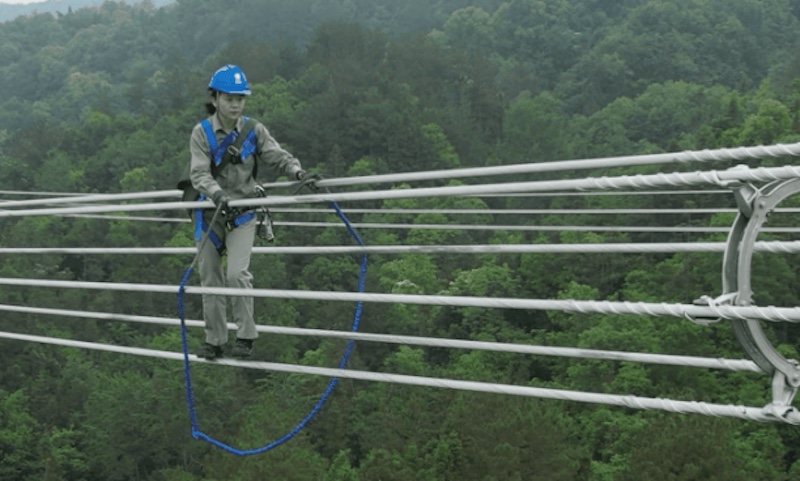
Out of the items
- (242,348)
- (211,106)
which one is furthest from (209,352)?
(211,106)

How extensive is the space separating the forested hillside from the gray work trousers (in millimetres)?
16434

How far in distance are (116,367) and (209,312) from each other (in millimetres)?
67434

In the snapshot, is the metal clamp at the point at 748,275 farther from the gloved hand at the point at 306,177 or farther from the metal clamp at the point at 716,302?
the gloved hand at the point at 306,177

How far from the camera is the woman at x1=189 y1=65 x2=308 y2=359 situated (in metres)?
6.79

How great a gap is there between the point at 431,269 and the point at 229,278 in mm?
70510

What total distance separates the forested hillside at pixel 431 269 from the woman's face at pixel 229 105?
54.4ft

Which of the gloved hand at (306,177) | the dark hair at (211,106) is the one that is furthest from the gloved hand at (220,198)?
the dark hair at (211,106)

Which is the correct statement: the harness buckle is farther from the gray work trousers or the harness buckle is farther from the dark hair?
the gray work trousers

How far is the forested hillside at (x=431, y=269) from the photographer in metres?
50.2

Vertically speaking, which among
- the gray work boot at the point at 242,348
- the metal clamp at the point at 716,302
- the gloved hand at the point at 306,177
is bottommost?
the gray work boot at the point at 242,348

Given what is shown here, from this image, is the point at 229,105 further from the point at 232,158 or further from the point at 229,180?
the point at 229,180

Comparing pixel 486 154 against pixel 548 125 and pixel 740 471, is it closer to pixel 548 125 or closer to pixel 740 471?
pixel 548 125

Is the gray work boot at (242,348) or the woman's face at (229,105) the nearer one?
the woman's face at (229,105)

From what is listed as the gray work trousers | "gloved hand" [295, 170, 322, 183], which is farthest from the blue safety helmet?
the gray work trousers
